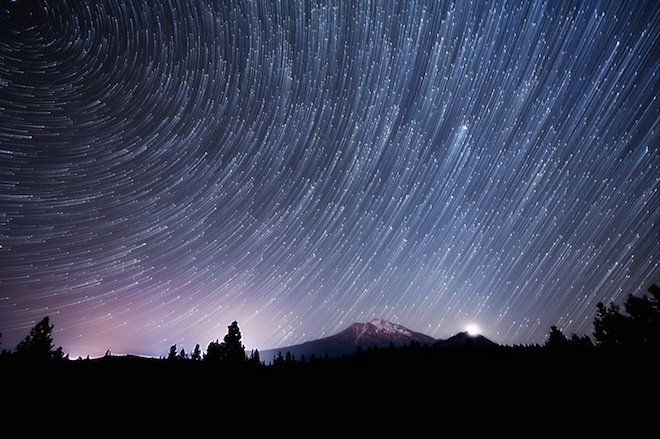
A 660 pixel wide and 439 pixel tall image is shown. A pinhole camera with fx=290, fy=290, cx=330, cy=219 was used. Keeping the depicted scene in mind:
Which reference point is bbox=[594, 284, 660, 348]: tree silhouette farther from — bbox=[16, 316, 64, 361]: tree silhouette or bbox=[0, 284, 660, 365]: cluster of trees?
Result: bbox=[16, 316, 64, 361]: tree silhouette

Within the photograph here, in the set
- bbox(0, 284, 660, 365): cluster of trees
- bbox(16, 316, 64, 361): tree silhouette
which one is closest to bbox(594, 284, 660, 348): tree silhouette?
bbox(0, 284, 660, 365): cluster of trees

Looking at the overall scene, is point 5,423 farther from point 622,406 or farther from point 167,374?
point 622,406

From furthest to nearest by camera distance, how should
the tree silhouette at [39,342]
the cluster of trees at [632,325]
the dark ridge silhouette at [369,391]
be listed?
the tree silhouette at [39,342], the cluster of trees at [632,325], the dark ridge silhouette at [369,391]

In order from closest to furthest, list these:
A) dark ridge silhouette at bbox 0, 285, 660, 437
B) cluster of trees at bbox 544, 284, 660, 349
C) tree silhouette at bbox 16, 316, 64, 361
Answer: dark ridge silhouette at bbox 0, 285, 660, 437 < cluster of trees at bbox 544, 284, 660, 349 < tree silhouette at bbox 16, 316, 64, 361

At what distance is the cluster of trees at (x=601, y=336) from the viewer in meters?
25.0

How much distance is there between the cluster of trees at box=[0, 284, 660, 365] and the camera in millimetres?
25000

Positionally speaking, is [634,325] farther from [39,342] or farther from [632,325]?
[39,342]

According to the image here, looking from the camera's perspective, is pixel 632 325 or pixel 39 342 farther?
pixel 39 342

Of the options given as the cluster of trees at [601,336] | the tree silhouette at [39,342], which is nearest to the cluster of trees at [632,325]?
the cluster of trees at [601,336]

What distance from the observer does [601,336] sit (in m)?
29.1

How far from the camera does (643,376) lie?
59.2 ft

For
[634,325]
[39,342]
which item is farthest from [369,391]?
[39,342]

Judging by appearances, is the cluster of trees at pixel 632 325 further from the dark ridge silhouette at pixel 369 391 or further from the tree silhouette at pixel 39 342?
the tree silhouette at pixel 39 342

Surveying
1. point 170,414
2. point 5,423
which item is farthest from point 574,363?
point 5,423
